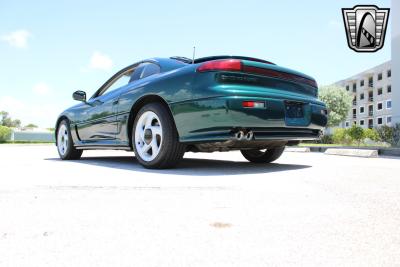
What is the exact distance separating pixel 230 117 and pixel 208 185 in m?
0.85

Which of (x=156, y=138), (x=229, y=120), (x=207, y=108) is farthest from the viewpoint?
(x=156, y=138)

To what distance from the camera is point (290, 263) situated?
1.26 meters

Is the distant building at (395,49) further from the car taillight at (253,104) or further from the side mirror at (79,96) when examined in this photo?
the car taillight at (253,104)

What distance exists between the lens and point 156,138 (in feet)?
13.6

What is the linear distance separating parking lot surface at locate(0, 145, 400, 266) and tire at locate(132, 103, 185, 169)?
103 cm

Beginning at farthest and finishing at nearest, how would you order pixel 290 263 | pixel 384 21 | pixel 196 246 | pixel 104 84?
pixel 384 21
pixel 104 84
pixel 196 246
pixel 290 263

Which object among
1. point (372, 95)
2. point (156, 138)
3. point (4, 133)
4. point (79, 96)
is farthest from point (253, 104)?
point (372, 95)

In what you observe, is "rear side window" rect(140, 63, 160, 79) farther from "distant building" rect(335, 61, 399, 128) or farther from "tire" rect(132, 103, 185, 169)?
"distant building" rect(335, 61, 399, 128)

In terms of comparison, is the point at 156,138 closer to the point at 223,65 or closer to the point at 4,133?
the point at 223,65

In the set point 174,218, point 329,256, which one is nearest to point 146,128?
point 174,218

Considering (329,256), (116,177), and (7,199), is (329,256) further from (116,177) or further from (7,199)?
(116,177)

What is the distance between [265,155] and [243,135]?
187 centimetres

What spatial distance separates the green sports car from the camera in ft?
11.5

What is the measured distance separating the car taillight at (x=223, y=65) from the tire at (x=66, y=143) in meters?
3.50
